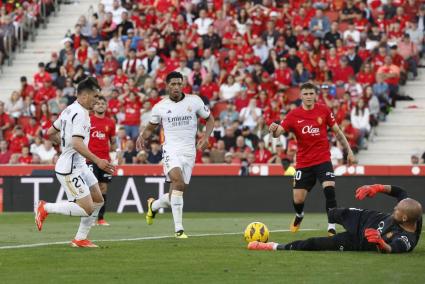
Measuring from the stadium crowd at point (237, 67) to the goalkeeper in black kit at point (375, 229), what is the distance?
45.5ft

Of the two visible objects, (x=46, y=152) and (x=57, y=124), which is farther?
(x=46, y=152)

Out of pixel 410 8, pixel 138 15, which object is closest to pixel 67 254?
pixel 410 8

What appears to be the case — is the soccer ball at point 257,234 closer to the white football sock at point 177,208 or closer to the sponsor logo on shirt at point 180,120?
the white football sock at point 177,208

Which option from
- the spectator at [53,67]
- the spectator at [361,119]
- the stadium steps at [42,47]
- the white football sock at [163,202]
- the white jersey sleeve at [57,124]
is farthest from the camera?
the stadium steps at [42,47]

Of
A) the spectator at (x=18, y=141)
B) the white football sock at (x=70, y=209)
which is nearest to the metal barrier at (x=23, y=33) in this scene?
the spectator at (x=18, y=141)

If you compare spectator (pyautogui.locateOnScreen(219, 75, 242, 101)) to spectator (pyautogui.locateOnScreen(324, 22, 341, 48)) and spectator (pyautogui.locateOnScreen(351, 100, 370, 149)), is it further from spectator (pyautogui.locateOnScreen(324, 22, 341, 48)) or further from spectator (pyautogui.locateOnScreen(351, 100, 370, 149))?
spectator (pyautogui.locateOnScreen(351, 100, 370, 149))

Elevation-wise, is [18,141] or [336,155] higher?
[336,155]

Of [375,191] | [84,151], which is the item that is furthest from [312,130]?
[84,151]

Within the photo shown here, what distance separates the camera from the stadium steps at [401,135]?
98.6 feet

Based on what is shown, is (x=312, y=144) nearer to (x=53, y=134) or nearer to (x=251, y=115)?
(x=53, y=134)

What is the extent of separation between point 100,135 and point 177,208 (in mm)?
4664

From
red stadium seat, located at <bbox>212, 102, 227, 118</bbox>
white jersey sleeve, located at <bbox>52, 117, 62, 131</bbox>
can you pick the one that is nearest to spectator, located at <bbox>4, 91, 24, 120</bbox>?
red stadium seat, located at <bbox>212, 102, 227, 118</bbox>

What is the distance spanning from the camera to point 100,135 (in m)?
21.2

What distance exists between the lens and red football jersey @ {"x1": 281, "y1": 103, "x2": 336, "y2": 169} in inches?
711
